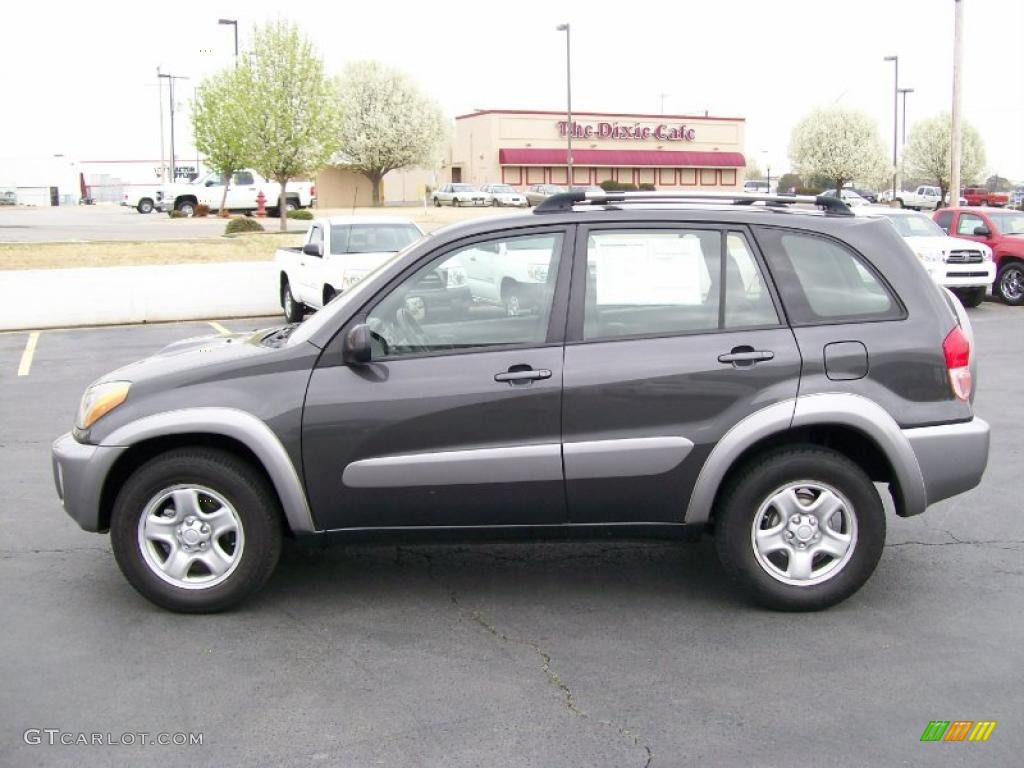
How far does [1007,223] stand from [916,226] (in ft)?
6.55

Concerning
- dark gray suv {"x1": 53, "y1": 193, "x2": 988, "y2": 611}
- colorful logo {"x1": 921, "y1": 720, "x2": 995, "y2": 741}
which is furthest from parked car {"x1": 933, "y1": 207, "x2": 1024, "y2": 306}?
colorful logo {"x1": 921, "y1": 720, "x2": 995, "y2": 741}

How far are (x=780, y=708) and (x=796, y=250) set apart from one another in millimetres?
2082

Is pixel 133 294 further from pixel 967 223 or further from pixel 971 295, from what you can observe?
pixel 967 223

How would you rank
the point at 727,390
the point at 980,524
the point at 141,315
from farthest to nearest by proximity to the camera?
the point at 141,315
the point at 980,524
the point at 727,390

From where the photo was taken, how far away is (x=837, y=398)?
16.0 feet

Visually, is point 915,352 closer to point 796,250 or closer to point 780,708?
point 796,250

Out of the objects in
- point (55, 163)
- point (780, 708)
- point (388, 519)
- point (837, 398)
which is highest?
point (55, 163)

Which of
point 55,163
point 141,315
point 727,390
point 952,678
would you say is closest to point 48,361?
point 141,315

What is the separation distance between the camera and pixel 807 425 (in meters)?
4.87

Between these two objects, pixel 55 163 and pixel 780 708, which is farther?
pixel 55 163

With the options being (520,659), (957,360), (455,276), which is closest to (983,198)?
(957,360)

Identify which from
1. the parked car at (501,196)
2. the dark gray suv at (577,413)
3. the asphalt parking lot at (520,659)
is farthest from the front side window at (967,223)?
the parked car at (501,196)

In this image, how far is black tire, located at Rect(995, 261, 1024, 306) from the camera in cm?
1973

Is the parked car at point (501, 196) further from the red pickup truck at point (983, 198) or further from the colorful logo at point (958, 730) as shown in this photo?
the colorful logo at point (958, 730)
